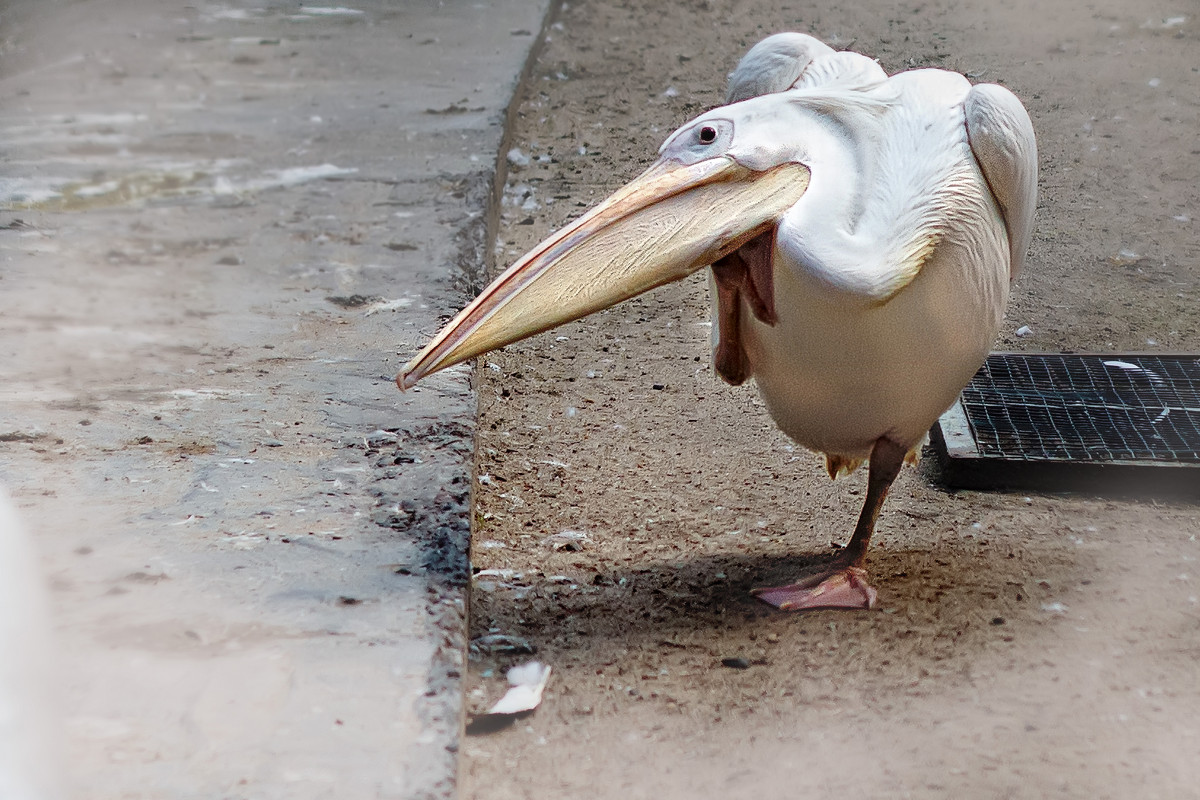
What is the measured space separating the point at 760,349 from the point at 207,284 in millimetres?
2078

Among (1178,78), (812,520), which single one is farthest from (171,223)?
(1178,78)

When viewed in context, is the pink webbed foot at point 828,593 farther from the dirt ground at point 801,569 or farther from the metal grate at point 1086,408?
the metal grate at point 1086,408

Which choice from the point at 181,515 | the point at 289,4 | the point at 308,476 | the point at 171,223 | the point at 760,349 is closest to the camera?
the point at 760,349

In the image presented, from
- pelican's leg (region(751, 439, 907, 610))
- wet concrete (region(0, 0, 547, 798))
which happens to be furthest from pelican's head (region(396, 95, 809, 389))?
pelican's leg (region(751, 439, 907, 610))

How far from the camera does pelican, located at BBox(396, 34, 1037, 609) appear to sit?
185 cm

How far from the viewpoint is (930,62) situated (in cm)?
536

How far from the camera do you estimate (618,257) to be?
1912mm

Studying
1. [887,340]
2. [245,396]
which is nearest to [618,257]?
[887,340]

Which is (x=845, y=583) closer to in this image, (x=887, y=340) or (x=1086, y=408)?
(x=887, y=340)

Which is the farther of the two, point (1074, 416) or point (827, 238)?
point (1074, 416)

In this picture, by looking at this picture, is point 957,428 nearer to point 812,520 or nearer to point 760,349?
point 812,520

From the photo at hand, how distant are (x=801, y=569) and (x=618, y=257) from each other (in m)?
0.87

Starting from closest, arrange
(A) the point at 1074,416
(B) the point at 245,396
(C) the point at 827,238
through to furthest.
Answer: (C) the point at 827,238 → (B) the point at 245,396 → (A) the point at 1074,416

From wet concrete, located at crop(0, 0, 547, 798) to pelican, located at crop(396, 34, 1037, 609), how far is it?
0.48 m
